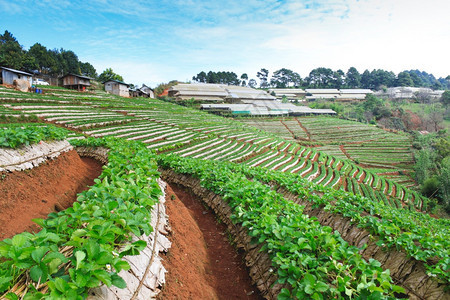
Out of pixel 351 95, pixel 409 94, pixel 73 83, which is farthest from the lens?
pixel 351 95

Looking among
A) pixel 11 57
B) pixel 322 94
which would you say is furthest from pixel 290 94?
pixel 11 57

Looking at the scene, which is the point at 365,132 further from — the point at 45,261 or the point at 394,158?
the point at 45,261

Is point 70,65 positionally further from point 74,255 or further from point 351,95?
point 351,95

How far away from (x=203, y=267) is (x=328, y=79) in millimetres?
156488

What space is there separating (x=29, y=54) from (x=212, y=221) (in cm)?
7875

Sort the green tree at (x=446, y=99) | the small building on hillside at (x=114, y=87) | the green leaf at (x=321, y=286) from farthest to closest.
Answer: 1. the green tree at (x=446, y=99)
2. the small building on hillside at (x=114, y=87)
3. the green leaf at (x=321, y=286)

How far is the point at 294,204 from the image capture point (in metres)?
6.86

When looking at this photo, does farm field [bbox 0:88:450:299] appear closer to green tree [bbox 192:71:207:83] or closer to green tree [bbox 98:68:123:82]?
green tree [bbox 98:68:123:82]

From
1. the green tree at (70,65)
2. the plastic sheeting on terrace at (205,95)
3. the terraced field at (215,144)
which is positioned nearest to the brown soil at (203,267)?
the terraced field at (215,144)

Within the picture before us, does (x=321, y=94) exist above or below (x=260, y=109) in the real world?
above

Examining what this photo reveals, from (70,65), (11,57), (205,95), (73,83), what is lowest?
(73,83)

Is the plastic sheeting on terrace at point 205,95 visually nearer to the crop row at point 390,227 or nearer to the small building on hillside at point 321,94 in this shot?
the small building on hillside at point 321,94

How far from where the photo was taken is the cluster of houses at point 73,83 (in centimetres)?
3934

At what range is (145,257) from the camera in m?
3.30
